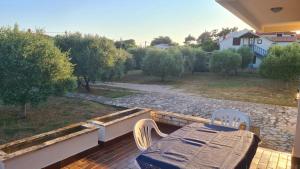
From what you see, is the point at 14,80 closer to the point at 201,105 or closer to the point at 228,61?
the point at 201,105

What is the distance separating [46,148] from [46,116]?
16.9ft

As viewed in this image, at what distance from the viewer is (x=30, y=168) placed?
2578 millimetres

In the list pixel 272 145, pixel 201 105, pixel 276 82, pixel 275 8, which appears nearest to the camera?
pixel 275 8

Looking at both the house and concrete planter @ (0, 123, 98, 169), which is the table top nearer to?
concrete planter @ (0, 123, 98, 169)

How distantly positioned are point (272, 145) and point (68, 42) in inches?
393

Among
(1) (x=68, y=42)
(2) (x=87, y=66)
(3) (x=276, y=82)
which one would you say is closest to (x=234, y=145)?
(2) (x=87, y=66)

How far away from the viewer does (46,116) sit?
24.2 feet

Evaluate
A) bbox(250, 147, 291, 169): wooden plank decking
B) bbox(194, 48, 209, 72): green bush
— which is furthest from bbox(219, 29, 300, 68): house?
bbox(250, 147, 291, 169): wooden plank decking

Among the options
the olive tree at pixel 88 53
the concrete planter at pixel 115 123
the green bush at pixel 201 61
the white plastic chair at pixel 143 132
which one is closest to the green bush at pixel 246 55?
the green bush at pixel 201 61

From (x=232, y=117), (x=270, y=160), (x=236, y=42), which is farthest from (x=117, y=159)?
(x=236, y=42)

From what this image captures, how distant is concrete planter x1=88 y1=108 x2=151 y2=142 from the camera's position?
3.44m

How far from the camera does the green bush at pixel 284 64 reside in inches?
472

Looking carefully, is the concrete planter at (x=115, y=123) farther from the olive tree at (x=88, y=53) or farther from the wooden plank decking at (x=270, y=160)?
the olive tree at (x=88, y=53)

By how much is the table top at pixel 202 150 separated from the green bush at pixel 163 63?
1379 cm
